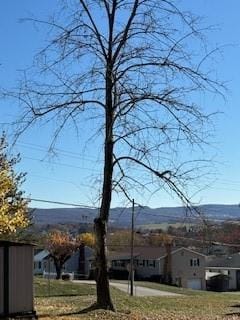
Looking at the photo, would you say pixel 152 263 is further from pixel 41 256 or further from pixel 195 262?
pixel 41 256

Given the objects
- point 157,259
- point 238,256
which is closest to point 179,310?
point 157,259

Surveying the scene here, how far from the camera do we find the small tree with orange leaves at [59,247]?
87.2 meters

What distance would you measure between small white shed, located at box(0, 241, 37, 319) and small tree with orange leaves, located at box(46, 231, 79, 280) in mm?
66375

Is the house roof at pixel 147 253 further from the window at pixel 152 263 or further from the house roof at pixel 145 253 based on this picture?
the window at pixel 152 263

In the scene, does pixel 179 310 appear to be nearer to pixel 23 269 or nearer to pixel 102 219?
pixel 102 219

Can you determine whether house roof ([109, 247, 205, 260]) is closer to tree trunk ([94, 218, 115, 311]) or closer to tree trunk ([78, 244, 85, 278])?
tree trunk ([78, 244, 85, 278])

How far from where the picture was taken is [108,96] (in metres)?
21.0

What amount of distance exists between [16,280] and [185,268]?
81525 millimetres

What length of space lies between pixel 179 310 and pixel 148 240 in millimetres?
101970

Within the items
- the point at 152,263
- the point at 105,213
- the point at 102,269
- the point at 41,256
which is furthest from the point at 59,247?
the point at 105,213

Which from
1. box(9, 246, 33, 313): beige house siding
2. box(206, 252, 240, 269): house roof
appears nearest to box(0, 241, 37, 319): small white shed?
box(9, 246, 33, 313): beige house siding

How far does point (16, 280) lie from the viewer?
55.8 ft

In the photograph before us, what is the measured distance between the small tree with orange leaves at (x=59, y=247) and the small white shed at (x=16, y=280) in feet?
218

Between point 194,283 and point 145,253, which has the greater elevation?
point 145,253
